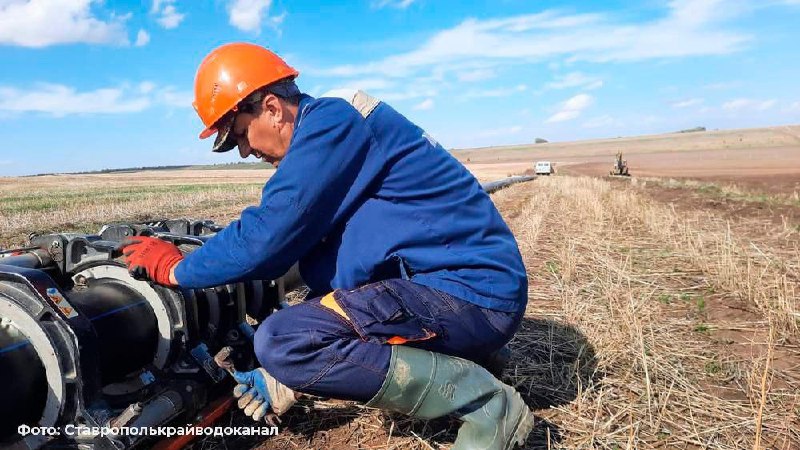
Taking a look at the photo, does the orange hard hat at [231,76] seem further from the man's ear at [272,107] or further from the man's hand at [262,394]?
the man's hand at [262,394]

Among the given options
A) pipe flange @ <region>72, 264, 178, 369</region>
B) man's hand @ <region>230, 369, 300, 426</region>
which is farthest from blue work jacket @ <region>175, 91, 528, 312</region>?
man's hand @ <region>230, 369, 300, 426</region>

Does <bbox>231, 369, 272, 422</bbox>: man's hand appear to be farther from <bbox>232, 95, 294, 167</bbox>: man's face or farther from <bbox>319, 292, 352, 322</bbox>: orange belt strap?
<bbox>232, 95, 294, 167</bbox>: man's face

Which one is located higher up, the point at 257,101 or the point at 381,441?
the point at 257,101

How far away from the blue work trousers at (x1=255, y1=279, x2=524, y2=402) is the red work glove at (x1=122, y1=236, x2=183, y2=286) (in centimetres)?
53

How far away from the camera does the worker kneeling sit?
7.87 ft

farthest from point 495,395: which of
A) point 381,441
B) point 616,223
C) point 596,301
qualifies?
point 616,223

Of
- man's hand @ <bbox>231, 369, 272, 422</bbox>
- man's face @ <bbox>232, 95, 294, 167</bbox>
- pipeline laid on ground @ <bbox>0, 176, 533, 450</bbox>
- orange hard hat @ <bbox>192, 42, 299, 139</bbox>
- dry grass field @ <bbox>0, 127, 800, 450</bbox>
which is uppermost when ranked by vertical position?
orange hard hat @ <bbox>192, 42, 299, 139</bbox>

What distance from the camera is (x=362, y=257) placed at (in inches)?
102

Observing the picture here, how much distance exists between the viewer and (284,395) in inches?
105

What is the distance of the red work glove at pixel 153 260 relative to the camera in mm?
2604

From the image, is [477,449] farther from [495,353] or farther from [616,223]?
[616,223]

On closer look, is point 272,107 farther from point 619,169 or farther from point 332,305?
point 619,169

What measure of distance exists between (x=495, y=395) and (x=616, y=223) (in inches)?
347

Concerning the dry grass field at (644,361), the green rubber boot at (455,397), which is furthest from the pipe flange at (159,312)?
the green rubber boot at (455,397)
